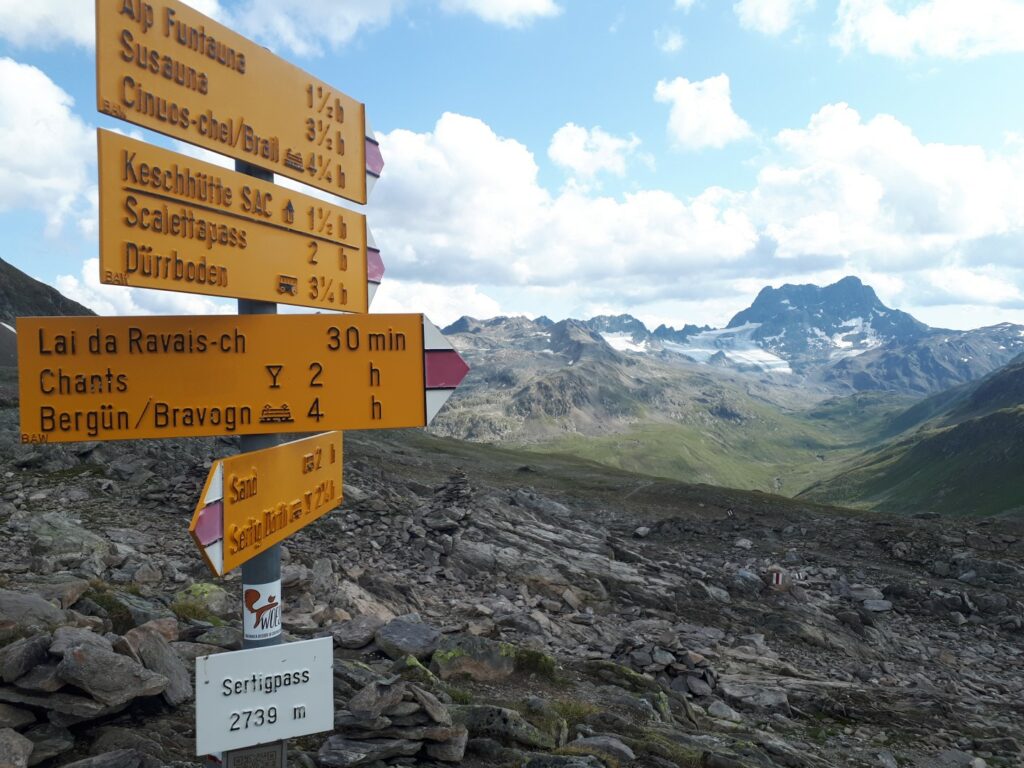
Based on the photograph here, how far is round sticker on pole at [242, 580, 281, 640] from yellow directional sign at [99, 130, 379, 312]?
8.85 feet

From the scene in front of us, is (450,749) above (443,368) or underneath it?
underneath

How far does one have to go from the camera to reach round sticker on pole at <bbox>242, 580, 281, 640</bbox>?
20.1 ft

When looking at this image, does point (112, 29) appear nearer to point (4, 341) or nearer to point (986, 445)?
point (4, 341)

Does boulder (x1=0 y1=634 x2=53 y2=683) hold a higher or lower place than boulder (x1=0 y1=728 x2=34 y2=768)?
higher

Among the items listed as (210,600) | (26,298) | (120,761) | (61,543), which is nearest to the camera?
(120,761)

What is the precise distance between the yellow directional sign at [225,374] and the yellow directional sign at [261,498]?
0.41 metres

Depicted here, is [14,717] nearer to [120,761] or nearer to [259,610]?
[120,761]

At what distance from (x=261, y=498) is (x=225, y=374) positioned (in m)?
1.13

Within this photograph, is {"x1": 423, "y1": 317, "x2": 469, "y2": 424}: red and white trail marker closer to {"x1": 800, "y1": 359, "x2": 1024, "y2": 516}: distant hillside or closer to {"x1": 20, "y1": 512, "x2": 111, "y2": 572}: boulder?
{"x1": 20, "y1": 512, "x2": 111, "y2": 572}: boulder

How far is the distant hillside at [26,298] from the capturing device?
322ft

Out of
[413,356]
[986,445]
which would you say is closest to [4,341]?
[413,356]

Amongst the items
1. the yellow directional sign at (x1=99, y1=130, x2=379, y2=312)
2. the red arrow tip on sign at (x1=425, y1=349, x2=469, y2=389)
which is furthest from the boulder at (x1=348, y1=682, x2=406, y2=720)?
the yellow directional sign at (x1=99, y1=130, x2=379, y2=312)

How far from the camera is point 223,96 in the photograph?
585 cm

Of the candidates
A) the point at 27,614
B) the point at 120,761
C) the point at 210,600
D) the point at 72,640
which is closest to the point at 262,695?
the point at 120,761
